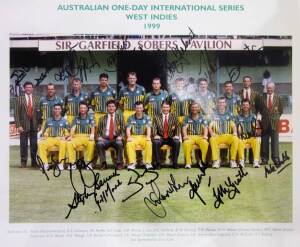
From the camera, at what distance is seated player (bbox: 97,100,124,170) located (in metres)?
0.99

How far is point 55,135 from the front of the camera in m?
0.99

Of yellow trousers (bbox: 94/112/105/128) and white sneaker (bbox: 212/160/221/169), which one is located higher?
yellow trousers (bbox: 94/112/105/128)

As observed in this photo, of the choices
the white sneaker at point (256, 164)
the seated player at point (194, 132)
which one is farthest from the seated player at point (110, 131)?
the white sneaker at point (256, 164)

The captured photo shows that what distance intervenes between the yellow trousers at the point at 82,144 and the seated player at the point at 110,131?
1 centimetres

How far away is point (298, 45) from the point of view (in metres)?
1.00

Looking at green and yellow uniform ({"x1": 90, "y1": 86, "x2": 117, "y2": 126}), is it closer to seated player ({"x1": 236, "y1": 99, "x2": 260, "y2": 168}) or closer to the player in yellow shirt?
the player in yellow shirt

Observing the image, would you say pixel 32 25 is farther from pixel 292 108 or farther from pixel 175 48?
pixel 292 108

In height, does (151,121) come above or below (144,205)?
above

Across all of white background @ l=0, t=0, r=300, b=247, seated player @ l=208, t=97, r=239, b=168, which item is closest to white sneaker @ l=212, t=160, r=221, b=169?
seated player @ l=208, t=97, r=239, b=168

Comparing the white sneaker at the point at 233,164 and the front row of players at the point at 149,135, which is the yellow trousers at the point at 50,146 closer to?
the front row of players at the point at 149,135

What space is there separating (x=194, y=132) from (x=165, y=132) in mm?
52
